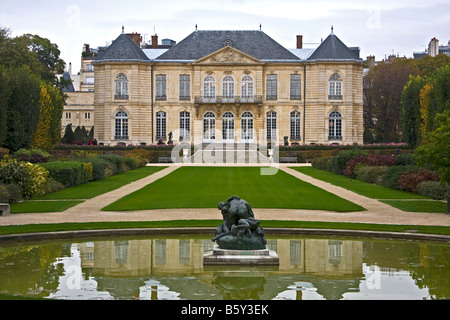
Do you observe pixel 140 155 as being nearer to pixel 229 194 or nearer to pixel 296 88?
pixel 296 88

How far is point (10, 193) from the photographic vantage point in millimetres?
20766

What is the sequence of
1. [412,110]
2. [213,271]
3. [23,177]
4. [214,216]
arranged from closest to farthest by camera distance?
[213,271], [214,216], [23,177], [412,110]

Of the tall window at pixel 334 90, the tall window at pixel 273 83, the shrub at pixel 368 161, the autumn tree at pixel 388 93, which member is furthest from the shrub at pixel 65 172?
the autumn tree at pixel 388 93

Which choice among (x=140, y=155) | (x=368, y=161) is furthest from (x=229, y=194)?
(x=140, y=155)

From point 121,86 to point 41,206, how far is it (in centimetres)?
4060

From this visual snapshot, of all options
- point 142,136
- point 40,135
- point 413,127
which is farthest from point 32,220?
point 142,136

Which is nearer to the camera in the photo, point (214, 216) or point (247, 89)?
point (214, 216)

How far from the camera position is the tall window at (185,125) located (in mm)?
59844

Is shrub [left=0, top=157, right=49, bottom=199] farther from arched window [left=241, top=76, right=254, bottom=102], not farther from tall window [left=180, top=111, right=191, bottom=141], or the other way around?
arched window [left=241, top=76, right=254, bottom=102]

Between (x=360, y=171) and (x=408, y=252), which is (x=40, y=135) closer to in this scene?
(x=360, y=171)

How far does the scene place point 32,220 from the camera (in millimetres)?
16688

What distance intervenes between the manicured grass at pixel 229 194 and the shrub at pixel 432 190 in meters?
3.10

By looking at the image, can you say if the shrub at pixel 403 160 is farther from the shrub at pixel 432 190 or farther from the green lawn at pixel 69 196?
the green lawn at pixel 69 196

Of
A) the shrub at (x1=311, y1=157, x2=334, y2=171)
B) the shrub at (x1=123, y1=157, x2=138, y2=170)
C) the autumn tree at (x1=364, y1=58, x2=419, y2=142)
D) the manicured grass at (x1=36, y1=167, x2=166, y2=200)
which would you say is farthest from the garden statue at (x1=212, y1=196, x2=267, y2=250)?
the autumn tree at (x1=364, y1=58, x2=419, y2=142)
